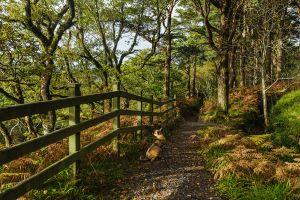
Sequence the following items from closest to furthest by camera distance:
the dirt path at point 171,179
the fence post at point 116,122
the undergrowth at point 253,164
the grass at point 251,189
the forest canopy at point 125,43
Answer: the grass at point 251,189
the undergrowth at point 253,164
the dirt path at point 171,179
the fence post at point 116,122
the forest canopy at point 125,43

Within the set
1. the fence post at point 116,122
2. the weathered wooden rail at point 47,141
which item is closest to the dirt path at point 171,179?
the fence post at point 116,122

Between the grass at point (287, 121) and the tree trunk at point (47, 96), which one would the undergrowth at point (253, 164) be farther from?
the tree trunk at point (47, 96)

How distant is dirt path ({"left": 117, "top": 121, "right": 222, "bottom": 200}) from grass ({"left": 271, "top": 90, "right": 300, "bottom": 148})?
6598 mm

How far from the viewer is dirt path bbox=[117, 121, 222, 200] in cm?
554

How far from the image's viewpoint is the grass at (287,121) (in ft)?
44.8

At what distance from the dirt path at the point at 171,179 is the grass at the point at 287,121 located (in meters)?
6.60

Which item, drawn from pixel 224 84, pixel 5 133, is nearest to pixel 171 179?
pixel 5 133

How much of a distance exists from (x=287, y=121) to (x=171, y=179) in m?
11.0

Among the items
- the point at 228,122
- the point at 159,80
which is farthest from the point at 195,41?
the point at 228,122

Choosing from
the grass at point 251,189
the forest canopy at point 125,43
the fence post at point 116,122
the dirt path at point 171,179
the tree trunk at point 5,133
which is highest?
the forest canopy at point 125,43

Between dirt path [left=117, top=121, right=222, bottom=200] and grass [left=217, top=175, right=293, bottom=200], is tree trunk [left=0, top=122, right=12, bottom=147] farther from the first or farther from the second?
grass [left=217, top=175, right=293, bottom=200]

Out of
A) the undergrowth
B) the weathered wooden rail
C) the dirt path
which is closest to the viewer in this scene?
the weathered wooden rail

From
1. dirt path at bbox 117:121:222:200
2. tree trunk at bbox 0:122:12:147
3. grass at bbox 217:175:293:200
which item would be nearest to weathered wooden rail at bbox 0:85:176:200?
dirt path at bbox 117:121:222:200

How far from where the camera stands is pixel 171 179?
20.7 ft
